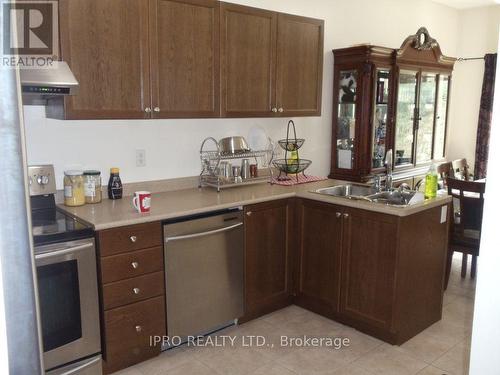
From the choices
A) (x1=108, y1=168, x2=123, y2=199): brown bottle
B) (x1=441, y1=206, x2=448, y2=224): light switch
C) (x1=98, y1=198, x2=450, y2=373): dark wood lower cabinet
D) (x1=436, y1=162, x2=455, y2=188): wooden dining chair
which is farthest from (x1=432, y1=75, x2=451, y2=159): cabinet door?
(x1=108, y1=168, x2=123, y2=199): brown bottle

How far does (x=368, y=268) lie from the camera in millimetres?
2846

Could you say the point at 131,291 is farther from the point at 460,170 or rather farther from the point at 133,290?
the point at 460,170

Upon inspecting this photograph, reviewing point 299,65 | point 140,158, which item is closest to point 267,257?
point 140,158

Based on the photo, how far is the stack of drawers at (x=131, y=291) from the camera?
7.66ft

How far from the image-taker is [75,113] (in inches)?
94.7

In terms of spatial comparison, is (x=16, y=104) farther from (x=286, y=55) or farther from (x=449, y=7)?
(x=449, y=7)

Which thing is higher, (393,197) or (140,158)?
(140,158)

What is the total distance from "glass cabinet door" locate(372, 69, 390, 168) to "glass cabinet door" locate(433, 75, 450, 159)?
3.40 ft

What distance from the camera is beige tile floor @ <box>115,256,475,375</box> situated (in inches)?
100

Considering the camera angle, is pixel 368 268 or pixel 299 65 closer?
pixel 368 268

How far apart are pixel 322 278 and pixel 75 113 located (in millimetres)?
1942

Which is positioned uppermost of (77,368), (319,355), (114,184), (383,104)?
(383,104)

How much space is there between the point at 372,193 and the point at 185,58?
1.66 m

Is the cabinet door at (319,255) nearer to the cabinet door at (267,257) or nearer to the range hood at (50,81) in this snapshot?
the cabinet door at (267,257)
